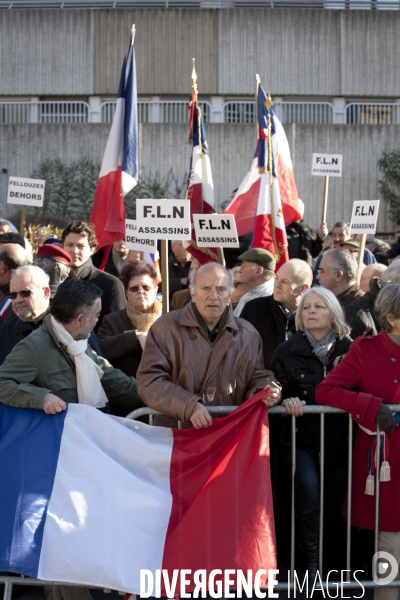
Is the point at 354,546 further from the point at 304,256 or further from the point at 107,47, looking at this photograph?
the point at 107,47

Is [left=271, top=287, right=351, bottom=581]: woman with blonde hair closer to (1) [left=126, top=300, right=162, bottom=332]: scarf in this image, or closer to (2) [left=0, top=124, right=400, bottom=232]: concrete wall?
(1) [left=126, top=300, right=162, bottom=332]: scarf

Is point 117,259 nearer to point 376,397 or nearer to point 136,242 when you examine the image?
point 136,242

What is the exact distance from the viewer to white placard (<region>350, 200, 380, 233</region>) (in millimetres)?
8820

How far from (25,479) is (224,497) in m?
1.05

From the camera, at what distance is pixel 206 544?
14.7 feet

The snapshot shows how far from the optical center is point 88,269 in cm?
751

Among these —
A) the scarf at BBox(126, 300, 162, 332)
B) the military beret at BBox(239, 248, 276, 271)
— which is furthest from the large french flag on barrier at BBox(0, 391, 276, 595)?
the military beret at BBox(239, 248, 276, 271)

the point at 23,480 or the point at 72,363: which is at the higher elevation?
the point at 72,363

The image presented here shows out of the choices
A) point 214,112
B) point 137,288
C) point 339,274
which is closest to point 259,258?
point 339,274

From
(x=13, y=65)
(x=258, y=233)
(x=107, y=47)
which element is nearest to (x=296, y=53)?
(x=107, y=47)

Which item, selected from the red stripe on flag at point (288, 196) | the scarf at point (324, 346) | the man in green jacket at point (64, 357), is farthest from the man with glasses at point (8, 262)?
the red stripe on flag at point (288, 196)

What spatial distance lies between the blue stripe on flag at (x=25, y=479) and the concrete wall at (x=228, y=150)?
1423cm

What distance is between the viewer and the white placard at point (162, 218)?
7.09m

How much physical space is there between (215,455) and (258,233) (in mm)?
4467
